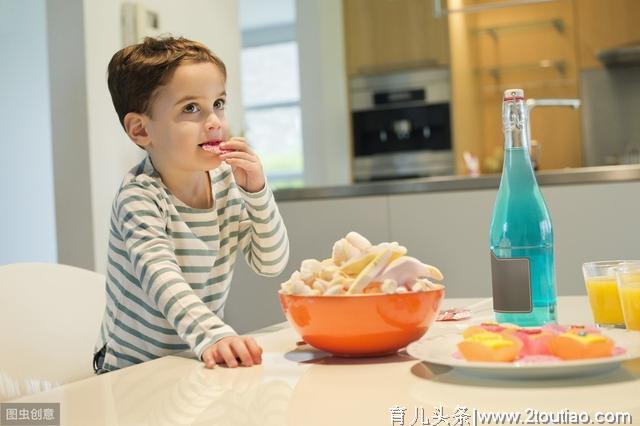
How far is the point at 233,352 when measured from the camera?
0.91m

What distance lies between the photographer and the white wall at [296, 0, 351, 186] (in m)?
5.74

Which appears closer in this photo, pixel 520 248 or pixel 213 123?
pixel 520 248

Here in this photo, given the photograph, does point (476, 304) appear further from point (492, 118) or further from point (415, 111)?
point (492, 118)

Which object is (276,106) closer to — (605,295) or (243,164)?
(243,164)

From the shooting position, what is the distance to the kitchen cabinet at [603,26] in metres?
5.44

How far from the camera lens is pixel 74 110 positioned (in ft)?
10.2

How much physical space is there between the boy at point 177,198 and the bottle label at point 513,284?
0.47 metres

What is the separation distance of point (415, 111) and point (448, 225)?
125 inches

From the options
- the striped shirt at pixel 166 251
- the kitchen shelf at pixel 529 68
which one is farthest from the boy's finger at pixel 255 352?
the kitchen shelf at pixel 529 68

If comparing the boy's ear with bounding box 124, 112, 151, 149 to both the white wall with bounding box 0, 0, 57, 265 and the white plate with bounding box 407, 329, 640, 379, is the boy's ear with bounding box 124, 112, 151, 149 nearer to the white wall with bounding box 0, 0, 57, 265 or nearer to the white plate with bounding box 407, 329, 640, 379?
the white plate with bounding box 407, 329, 640, 379

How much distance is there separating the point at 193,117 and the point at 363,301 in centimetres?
56

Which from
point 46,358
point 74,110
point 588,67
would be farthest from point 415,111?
point 46,358

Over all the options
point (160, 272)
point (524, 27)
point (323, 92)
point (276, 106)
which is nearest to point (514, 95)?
point (160, 272)

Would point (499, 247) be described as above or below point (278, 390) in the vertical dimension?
above
